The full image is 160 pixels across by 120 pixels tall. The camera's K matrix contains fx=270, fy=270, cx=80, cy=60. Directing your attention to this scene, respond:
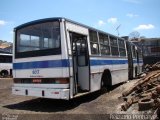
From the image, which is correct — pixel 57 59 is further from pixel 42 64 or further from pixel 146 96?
pixel 146 96

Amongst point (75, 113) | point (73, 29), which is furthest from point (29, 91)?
point (73, 29)

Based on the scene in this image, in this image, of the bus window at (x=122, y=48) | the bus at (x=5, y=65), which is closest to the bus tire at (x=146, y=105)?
the bus window at (x=122, y=48)

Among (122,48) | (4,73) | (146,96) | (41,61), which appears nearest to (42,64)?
(41,61)

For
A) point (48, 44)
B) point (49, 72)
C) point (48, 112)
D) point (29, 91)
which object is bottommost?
point (48, 112)

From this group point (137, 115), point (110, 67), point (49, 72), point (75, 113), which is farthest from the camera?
point (110, 67)

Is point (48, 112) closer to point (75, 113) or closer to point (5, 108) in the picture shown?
point (75, 113)

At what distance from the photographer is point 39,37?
33.4 ft

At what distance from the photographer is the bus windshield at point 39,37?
31.4ft

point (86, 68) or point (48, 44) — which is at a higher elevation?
point (48, 44)

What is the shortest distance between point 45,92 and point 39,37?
84.0 inches

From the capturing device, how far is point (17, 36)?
10883 millimetres

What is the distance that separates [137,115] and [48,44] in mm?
4017

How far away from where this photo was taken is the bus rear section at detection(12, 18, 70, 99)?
9203mm

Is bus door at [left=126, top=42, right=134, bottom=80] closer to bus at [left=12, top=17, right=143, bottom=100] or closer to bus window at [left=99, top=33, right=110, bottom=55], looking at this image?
bus window at [left=99, top=33, right=110, bottom=55]
